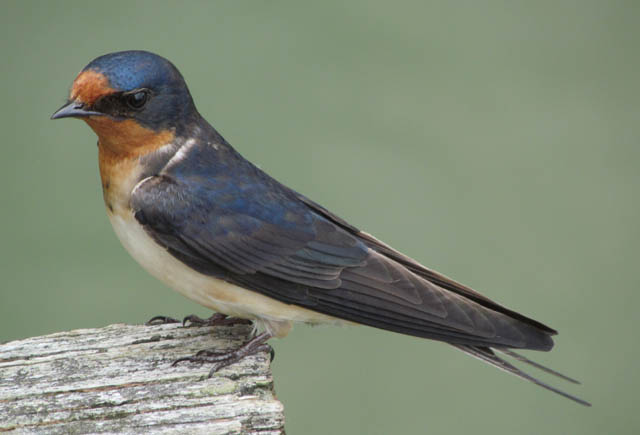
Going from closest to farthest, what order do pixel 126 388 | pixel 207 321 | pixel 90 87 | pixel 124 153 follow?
1. pixel 126 388
2. pixel 90 87
3. pixel 124 153
4. pixel 207 321

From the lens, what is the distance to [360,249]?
2.17 metres

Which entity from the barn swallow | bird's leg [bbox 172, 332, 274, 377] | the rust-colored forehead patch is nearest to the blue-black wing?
the barn swallow

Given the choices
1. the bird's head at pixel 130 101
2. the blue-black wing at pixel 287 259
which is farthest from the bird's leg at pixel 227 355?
the bird's head at pixel 130 101

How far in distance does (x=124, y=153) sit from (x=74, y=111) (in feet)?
0.61

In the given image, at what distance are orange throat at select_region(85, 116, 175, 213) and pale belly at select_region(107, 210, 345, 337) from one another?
5 cm

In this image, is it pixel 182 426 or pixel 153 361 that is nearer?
pixel 182 426

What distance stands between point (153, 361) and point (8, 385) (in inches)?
12.5

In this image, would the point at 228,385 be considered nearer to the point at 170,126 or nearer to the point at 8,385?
the point at 8,385

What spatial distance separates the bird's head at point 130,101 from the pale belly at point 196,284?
0.65ft

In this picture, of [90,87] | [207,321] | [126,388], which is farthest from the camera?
[207,321]

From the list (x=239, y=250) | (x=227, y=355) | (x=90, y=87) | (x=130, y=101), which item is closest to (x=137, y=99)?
(x=130, y=101)

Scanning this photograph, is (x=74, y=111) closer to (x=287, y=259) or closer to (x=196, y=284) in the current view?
(x=196, y=284)

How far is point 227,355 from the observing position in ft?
6.37

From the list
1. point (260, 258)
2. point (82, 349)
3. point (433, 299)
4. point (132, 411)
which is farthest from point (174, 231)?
point (433, 299)
